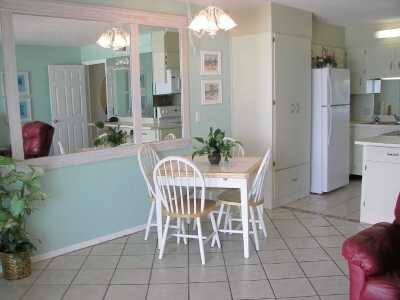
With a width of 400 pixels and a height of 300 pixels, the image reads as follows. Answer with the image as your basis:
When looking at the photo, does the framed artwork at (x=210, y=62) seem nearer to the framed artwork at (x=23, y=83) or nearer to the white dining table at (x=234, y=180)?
the white dining table at (x=234, y=180)

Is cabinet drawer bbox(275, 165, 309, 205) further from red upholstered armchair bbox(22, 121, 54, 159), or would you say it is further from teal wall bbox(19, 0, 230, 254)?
red upholstered armchair bbox(22, 121, 54, 159)

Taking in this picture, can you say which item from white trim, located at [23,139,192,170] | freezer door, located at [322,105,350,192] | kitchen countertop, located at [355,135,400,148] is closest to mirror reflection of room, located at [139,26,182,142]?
white trim, located at [23,139,192,170]

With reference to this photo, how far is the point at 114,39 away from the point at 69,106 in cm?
80

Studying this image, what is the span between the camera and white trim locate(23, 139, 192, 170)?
3.68 m

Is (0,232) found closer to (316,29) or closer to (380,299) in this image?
(380,299)

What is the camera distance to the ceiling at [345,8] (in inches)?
191

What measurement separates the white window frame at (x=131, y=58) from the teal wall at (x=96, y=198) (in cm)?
8

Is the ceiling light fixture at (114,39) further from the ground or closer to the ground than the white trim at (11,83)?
further from the ground

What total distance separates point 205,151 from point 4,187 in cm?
170

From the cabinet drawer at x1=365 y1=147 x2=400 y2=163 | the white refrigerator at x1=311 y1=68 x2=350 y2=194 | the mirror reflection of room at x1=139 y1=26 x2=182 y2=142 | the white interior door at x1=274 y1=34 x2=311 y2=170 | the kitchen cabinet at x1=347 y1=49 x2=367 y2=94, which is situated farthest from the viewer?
the kitchen cabinet at x1=347 y1=49 x2=367 y2=94

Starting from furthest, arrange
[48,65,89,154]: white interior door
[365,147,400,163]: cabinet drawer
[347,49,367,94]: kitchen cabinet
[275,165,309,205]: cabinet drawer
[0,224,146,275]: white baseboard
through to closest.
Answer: [347,49,367,94]: kitchen cabinet → [275,165,309,205]: cabinet drawer → [365,147,400,163]: cabinet drawer → [48,65,89,154]: white interior door → [0,224,146,275]: white baseboard

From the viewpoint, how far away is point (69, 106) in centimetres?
396

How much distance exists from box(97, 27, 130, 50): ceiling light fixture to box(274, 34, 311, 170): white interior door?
177 centimetres

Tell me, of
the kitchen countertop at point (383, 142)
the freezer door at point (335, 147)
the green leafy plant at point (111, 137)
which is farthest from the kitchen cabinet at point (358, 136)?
the green leafy plant at point (111, 137)
